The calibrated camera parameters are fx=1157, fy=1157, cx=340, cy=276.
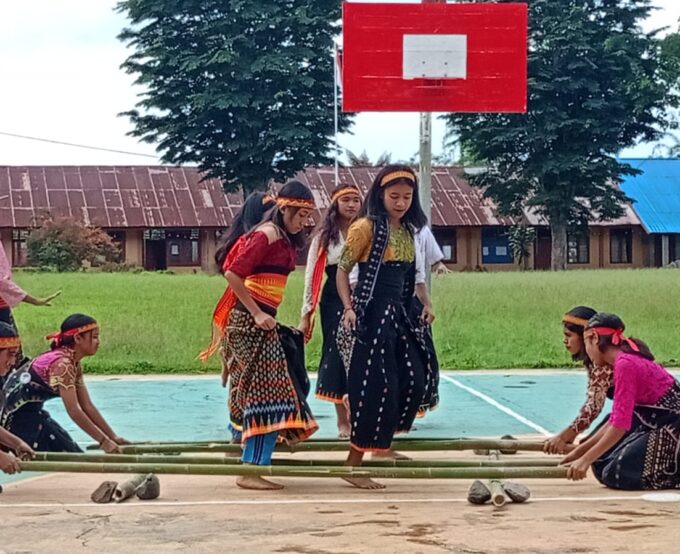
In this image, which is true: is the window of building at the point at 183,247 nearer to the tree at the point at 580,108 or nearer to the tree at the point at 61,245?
the tree at the point at 61,245

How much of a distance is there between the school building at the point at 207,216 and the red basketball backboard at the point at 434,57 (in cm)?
3336

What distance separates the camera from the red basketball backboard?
9570mm

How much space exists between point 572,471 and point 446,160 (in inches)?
2426

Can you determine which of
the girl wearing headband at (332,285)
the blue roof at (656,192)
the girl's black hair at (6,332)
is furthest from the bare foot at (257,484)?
the blue roof at (656,192)

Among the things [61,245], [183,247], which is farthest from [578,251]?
[61,245]

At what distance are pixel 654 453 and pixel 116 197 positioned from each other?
4142 centimetres

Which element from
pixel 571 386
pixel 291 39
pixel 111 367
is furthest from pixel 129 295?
pixel 291 39

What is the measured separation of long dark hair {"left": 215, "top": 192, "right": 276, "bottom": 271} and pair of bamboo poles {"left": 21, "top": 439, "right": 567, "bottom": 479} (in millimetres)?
1110

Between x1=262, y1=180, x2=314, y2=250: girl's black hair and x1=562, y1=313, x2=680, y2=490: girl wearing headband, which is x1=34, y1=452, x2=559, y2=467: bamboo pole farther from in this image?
x1=262, y1=180, x2=314, y2=250: girl's black hair

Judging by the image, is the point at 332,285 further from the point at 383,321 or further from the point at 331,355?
the point at 383,321

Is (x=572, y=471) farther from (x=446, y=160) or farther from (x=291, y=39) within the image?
(x=446, y=160)

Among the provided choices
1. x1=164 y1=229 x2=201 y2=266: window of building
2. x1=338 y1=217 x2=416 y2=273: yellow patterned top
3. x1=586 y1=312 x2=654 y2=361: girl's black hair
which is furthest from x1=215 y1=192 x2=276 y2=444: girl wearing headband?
x1=164 y1=229 x2=201 y2=266: window of building

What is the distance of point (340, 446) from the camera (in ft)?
21.7

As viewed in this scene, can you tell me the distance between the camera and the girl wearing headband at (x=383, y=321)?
6.13 m
